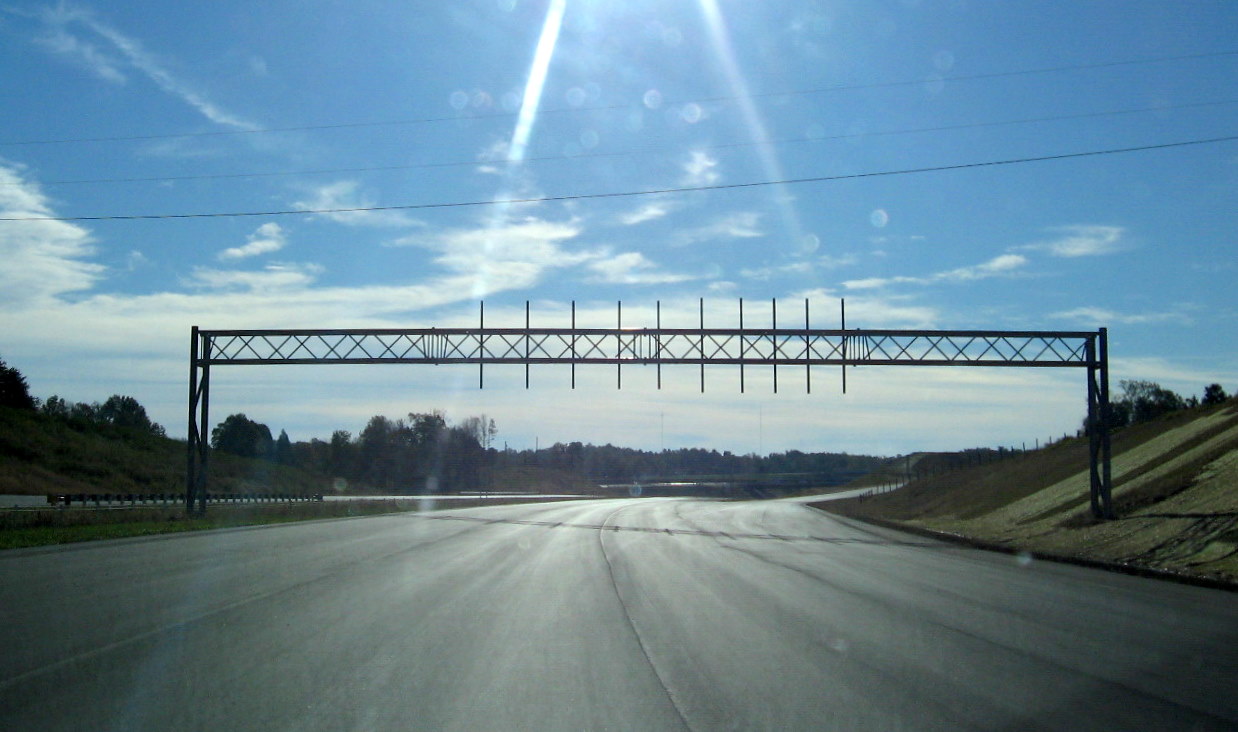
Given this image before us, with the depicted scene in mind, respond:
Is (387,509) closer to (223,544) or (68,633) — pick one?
(223,544)

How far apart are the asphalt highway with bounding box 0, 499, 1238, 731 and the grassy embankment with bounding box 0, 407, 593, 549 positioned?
13.6 m

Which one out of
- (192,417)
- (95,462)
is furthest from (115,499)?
(95,462)

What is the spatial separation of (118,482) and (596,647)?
252ft

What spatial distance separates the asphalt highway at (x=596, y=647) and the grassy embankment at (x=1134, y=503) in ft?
8.22

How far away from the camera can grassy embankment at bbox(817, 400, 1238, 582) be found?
A: 22656 mm

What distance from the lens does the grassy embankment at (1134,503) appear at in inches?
892

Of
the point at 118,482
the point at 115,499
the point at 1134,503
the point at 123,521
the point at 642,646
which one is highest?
the point at 1134,503

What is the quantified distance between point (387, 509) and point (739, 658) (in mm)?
51927

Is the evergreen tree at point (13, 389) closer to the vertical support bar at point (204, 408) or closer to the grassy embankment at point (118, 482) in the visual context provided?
Answer: the grassy embankment at point (118, 482)

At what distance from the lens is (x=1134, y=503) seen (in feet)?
A: 108

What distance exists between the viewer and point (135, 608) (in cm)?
1384

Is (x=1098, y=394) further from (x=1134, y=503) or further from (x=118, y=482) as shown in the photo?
(x=118, y=482)

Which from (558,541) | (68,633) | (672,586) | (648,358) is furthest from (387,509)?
(68,633)

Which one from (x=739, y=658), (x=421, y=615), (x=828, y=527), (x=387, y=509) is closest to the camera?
(x=739, y=658)
